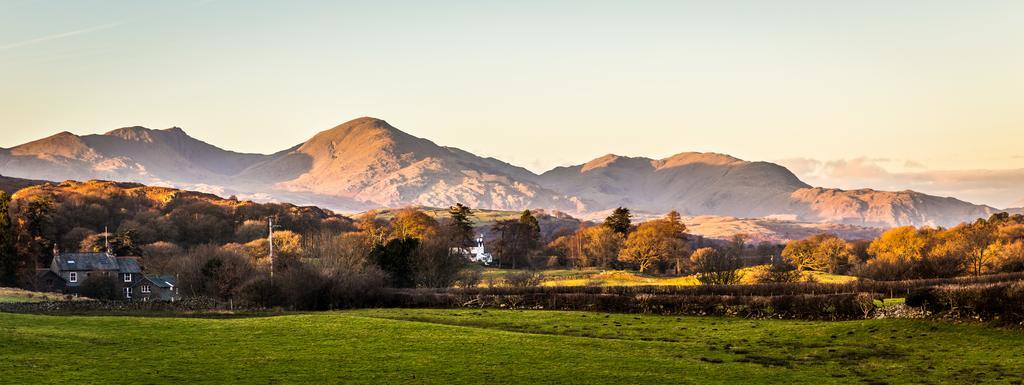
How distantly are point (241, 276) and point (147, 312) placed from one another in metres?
22.6

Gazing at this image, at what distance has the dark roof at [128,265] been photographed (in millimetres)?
106925

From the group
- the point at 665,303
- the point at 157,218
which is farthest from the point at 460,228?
the point at 665,303

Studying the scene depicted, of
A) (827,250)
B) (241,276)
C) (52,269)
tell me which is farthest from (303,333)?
(827,250)

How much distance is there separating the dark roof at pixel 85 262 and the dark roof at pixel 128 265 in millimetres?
562

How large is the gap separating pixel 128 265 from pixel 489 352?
286ft

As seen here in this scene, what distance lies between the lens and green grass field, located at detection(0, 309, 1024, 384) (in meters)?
28.2

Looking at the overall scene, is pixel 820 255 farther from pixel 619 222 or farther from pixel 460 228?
pixel 460 228

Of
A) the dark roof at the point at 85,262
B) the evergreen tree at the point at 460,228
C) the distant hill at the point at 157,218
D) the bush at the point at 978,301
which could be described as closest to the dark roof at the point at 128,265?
the dark roof at the point at 85,262

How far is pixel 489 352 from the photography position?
33.5 meters

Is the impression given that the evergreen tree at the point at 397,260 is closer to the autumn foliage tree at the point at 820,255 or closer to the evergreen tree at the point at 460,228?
the evergreen tree at the point at 460,228

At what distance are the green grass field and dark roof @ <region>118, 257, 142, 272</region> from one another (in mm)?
64856

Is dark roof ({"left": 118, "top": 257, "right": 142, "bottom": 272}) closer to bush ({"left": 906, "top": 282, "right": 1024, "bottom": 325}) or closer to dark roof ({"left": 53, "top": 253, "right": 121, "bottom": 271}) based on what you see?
dark roof ({"left": 53, "top": 253, "right": 121, "bottom": 271})

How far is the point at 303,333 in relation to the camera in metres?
39.2

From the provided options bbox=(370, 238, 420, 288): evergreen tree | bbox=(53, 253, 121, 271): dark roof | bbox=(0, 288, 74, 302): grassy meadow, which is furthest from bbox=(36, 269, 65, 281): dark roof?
bbox=(370, 238, 420, 288): evergreen tree
